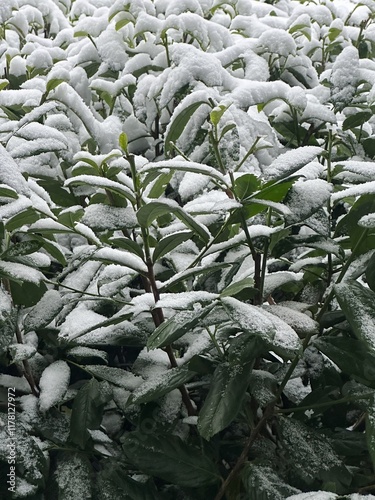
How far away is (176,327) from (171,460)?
316 mm

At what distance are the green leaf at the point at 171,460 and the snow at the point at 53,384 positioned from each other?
18 centimetres

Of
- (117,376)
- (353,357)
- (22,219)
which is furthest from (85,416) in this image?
(353,357)

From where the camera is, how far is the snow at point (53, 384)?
1.28 meters

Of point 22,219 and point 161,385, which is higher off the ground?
point 22,219

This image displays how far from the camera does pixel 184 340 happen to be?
1.33 metres

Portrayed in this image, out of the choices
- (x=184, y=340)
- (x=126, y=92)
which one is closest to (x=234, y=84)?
(x=126, y=92)

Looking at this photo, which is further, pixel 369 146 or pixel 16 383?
pixel 369 146

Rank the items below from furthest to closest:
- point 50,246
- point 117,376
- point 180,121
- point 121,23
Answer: point 121,23, point 180,121, point 50,246, point 117,376

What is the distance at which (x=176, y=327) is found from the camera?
3.35 feet

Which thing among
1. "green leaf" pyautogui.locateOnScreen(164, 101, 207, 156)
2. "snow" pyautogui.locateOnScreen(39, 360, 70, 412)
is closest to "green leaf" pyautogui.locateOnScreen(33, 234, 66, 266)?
"snow" pyautogui.locateOnScreen(39, 360, 70, 412)

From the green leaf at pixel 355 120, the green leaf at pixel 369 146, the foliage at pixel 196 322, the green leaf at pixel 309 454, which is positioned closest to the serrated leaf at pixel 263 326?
the foliage at pixel 196 322

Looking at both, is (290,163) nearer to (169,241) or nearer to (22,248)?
(169,241)

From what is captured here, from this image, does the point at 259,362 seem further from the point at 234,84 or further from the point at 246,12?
the point at 246,12

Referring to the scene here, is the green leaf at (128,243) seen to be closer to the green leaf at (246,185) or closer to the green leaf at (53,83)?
the green leaf at (246,185)
